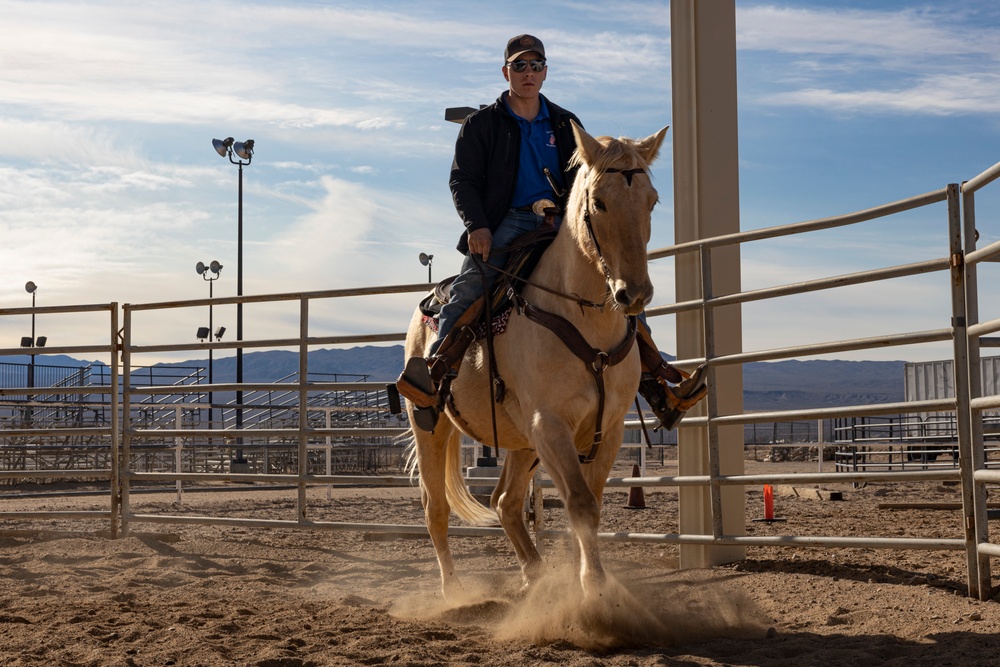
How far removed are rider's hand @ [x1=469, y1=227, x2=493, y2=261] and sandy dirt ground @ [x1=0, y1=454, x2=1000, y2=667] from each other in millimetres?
1682

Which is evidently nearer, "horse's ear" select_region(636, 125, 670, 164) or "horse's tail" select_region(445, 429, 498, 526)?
"horse's ear" select_region(636, 125, 670, 164)

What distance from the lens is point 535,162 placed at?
5.70 meters

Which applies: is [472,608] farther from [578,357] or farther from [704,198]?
[704,198]

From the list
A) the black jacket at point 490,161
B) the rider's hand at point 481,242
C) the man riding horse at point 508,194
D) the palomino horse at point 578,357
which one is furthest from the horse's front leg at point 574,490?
the black jacket at point 490,161

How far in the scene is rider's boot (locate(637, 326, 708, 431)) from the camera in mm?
5578

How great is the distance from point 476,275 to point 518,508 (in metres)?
1.38

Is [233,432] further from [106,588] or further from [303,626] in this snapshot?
[303,626]

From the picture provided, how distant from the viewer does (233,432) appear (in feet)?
29.0

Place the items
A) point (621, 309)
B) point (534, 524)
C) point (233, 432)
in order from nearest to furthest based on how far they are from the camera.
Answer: point (621, 309), point (534, 524), point (233, 432)

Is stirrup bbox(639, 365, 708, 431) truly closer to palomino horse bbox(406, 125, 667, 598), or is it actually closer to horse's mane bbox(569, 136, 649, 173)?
palomino horse bbox(406, 125, 667, 598)

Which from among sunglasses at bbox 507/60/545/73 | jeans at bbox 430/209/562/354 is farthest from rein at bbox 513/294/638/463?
sunglasses at bbox 507/60/545/73

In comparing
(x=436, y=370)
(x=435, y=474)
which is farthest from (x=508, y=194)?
(x=435, y=474)

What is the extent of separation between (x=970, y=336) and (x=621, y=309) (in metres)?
1.95

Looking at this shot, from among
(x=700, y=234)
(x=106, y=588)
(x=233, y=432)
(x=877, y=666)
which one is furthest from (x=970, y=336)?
(x=233, y=432)
